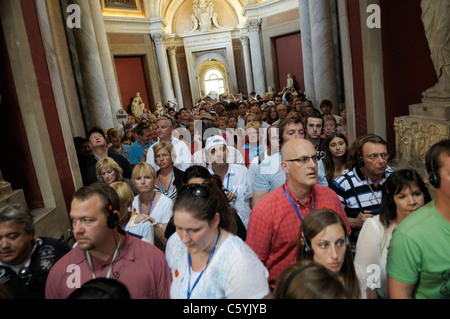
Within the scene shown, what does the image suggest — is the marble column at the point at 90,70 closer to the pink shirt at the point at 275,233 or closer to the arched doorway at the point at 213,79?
the pink shirt at the point at 275,233

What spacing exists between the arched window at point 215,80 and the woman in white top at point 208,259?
28.2m

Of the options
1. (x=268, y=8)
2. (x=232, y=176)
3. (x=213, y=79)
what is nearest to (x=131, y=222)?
(x=232, y=176)

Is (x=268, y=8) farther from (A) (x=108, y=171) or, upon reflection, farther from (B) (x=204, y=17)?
(A) (x=108, y=171)

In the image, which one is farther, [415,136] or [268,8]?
[268,8]

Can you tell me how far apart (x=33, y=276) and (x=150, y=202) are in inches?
54.7

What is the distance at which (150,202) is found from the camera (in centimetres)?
339

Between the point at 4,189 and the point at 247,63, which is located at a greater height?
the point at 247,63

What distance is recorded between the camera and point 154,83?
18141mm

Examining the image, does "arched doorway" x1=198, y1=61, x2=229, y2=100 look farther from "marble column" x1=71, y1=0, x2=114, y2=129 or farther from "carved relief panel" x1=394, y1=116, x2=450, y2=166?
"carved relief panel" x1=394, y1=116, x2=450, y2=166

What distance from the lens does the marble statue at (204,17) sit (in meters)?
23.4

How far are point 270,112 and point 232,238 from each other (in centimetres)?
681
